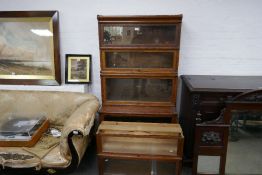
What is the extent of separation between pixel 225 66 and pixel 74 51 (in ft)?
5.28

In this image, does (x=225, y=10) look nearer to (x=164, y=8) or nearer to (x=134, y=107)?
(x=164, y=8)

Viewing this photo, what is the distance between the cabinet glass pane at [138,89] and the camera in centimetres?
222

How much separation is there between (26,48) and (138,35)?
4.10ft

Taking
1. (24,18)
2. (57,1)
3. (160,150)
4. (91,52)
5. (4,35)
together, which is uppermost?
(57,1)

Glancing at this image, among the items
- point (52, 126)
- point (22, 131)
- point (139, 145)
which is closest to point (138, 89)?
point (139, 145)

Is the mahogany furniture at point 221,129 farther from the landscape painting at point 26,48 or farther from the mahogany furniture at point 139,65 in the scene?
the landscape painting at point 26,48

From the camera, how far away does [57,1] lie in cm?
229

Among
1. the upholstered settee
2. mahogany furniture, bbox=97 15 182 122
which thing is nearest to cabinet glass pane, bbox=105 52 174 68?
mahogany furniture, bbox=97 15 182 122

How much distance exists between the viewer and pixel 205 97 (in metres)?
1.83

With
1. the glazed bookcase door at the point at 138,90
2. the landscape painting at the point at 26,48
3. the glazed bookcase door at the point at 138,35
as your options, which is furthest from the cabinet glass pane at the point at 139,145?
the landscape painting at the point at 26,48

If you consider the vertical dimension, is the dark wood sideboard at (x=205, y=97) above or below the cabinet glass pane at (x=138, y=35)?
below

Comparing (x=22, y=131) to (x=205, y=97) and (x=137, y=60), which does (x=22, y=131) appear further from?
(x=205, y=97)

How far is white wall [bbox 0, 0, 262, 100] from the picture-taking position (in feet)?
7.20

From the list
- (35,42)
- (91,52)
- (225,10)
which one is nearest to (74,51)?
(91,52)
